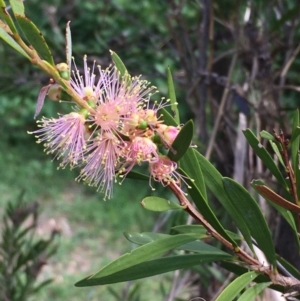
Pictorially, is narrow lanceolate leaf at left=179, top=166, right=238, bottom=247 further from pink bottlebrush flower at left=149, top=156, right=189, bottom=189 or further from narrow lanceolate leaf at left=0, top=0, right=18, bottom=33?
narrow lanceolate leaf at left=0, top=0, right=18, bottom=33

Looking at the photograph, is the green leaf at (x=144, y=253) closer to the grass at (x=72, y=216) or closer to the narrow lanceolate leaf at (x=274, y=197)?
the narrow lanceolate leaf at (x=274, y=197)

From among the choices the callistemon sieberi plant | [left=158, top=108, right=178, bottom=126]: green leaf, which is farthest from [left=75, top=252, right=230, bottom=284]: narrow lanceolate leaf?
[left=158, top=108, right=178, bottom=126]: green leaf

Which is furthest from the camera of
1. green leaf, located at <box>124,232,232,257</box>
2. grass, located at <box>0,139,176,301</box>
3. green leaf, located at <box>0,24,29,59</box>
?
grass, located at <box>0,139,176,301</box>

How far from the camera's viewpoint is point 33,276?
0.84 meters

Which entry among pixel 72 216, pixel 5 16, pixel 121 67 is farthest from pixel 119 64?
pixel 72 216

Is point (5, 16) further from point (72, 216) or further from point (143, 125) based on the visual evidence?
point (72, 216)

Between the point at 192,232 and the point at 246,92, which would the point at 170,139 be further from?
the point at 246,92

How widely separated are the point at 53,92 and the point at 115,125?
49 mm

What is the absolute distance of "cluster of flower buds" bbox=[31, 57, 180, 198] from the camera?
37 centimetres

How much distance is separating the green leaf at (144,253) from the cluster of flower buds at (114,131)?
0.04 metres

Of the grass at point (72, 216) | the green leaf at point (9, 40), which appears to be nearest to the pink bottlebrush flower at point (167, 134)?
the green leaf at point (9, 40)

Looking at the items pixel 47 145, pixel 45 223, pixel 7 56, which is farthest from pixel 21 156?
pixel 47 145

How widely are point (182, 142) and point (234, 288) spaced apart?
0.11 meters

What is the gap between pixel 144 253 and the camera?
1.20ft
